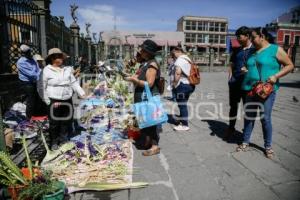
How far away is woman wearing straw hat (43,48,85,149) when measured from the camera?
4373 mm

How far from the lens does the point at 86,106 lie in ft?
26.0

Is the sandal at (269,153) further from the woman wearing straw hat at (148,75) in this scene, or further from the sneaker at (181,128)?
the sneaker at (181,128)

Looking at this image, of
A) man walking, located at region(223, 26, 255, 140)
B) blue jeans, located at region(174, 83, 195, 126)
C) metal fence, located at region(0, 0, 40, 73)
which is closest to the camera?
man walking, located at region(223, 26, 255, 140)

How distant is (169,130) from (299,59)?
1343 inches

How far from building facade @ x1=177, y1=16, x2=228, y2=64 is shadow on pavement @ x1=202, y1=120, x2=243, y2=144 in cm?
5474

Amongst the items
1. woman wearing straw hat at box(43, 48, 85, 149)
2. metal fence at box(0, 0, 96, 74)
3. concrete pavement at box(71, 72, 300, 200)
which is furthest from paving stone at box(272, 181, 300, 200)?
metal fence at box(0, 0, 96, 74)

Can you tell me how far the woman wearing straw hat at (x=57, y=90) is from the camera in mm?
4373

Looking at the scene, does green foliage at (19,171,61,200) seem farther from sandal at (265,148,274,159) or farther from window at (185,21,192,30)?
window at (185,21,192,30)

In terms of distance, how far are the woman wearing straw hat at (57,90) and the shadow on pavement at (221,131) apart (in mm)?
2946

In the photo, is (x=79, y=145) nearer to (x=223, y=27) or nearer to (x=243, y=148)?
(x=243, y=148)

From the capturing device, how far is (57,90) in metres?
4.44

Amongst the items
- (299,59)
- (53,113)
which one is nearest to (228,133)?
(53,113)

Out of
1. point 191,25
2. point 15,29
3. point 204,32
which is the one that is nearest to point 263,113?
point 15,29

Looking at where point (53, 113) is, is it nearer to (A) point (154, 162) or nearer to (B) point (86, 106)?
(A) point (154, 162)
